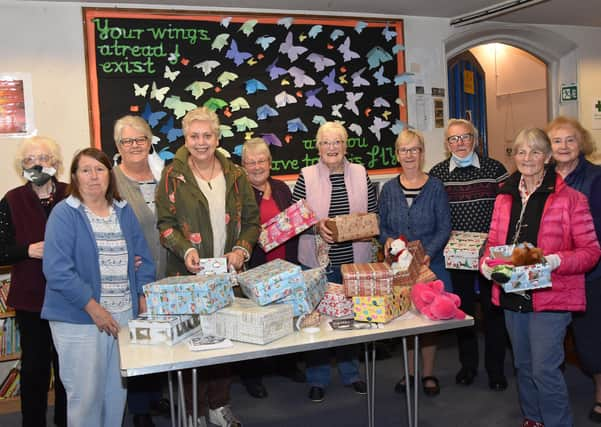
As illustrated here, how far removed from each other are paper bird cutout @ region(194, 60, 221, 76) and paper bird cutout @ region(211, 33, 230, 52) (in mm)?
109

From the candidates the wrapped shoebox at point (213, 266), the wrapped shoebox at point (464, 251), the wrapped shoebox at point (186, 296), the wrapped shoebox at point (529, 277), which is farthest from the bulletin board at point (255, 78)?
the wrapped shoebox at point (529, 277)

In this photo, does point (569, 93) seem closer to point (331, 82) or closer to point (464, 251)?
point (331, 82)

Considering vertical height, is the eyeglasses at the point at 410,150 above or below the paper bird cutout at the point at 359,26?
Result: below

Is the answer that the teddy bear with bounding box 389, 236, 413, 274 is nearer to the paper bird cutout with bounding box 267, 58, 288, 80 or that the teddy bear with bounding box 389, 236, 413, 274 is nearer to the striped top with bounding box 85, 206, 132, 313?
the striped top with bounding box 85, 206, 132, 313

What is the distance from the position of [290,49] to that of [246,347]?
118 inches

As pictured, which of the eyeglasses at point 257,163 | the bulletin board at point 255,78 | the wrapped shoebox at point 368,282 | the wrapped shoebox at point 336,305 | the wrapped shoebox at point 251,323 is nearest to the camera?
the wrapped shoebox at point 251,323

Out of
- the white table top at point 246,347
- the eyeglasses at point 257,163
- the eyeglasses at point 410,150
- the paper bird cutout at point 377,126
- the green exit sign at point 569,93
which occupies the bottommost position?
the white table top at point 246,347

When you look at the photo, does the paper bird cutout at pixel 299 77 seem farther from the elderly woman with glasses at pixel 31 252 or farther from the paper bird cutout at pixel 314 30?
the elderly woman with glasses at pixel 31 252

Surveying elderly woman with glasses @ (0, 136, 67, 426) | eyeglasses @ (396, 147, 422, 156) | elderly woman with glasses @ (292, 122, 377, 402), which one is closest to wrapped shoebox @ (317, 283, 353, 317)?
elderly woman with glasses @ (292, 122, 377, 402)

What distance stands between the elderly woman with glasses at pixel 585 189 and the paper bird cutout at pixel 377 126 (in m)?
1.94

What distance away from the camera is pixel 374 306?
8.27 feet

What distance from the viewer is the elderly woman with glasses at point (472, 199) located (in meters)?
3.43

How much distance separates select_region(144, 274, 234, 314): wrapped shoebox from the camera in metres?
2.35

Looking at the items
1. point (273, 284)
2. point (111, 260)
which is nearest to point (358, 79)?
point (273, 284)
